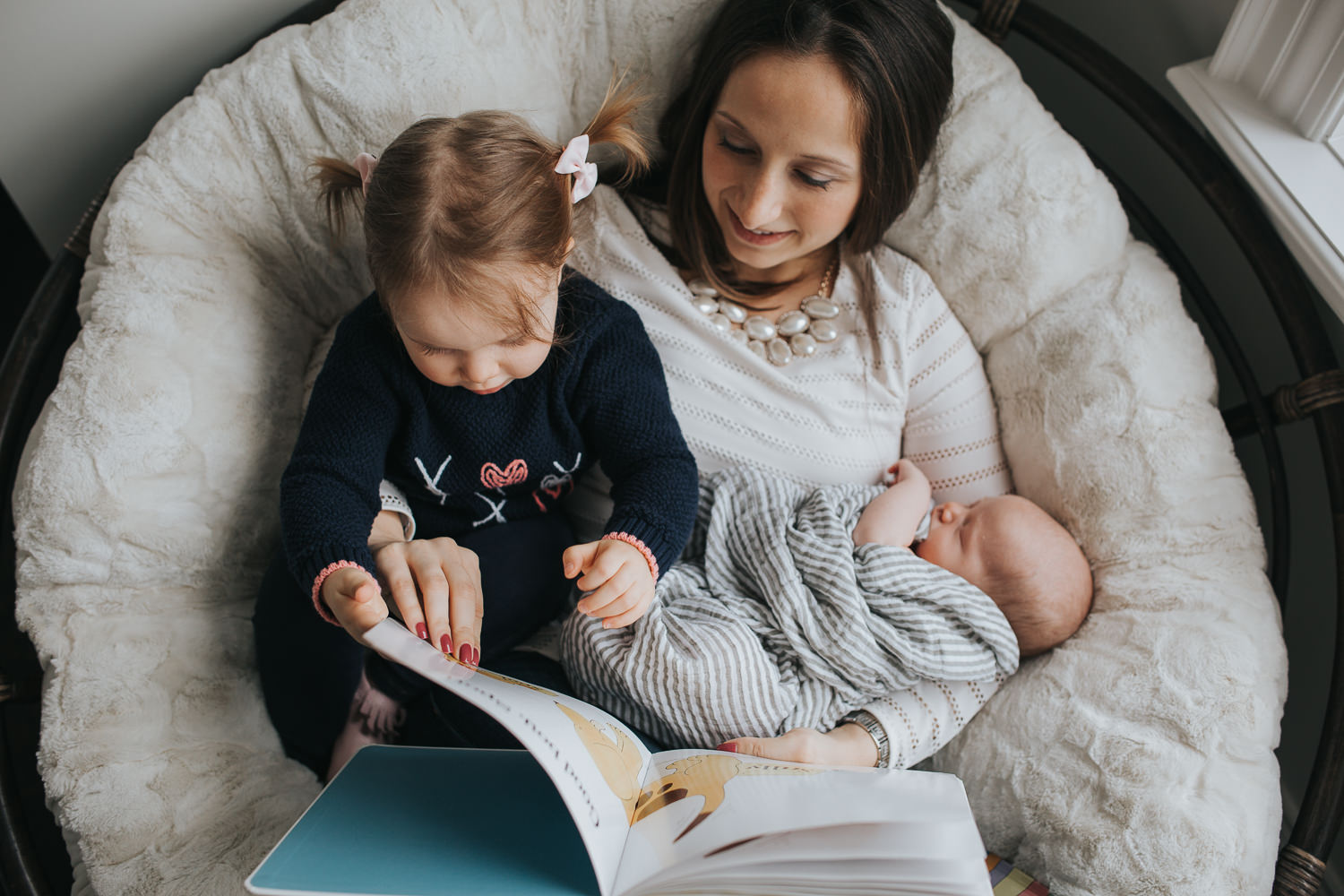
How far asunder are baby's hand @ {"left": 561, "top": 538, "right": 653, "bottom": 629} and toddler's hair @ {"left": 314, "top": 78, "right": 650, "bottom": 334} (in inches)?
8.5

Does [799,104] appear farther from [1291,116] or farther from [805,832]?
[805,832]

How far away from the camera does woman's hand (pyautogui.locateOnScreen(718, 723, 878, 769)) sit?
0.87 meters

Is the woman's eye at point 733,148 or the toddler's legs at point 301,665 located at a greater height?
the woman's eye at point 733,148

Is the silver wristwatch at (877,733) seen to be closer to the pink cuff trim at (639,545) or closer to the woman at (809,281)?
the woman at (809,281)

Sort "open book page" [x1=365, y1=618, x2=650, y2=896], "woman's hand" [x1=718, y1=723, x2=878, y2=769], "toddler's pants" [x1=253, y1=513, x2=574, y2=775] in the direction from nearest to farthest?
"open book page" [x1=365, y1=618, x2=650, y2=896], "woman's hand" [x1=718, y1=723, x2=878, y2=769], "toddler's pants" [x1=253, y1=513, x2=574, y2=775]

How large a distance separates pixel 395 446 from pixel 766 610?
0.47m

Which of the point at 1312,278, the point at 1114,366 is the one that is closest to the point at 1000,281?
the point at 1114,366

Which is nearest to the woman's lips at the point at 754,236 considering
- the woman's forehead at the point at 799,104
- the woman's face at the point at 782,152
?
the woman's face at the point at 782,152

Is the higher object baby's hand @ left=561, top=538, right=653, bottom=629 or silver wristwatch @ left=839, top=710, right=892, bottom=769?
baby's hand @ left=561, top=538, right=653, bottom=629

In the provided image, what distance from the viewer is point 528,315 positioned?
2.63 ft

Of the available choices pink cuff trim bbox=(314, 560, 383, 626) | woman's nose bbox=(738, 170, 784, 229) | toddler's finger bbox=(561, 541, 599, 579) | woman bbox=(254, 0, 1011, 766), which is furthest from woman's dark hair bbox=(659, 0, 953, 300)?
pink cuff trim bbox=(314, 560, 383, 626)

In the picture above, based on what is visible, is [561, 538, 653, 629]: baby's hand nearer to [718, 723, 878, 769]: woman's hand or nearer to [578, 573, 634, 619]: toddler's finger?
[578, 573, 634, 619]: toddler's finger

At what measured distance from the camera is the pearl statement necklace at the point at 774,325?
1.18 meters

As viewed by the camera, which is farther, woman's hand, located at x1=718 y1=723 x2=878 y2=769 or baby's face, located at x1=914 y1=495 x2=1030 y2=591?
baby's face, located at x1=914 y1=495 x2=1030 y2=591
